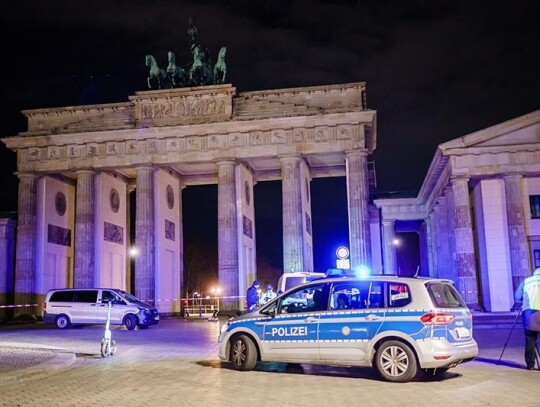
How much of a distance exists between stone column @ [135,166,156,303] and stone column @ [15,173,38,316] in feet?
23.0

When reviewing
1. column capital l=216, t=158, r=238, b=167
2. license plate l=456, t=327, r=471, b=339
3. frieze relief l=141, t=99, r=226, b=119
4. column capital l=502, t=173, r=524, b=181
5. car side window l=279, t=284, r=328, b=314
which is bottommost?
license plate l=456, t=327, r=471, b=339

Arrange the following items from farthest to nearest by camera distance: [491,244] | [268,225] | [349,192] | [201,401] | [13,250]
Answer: [268,225] < [13,250] < [349,192] < [491,244] < [201,401]

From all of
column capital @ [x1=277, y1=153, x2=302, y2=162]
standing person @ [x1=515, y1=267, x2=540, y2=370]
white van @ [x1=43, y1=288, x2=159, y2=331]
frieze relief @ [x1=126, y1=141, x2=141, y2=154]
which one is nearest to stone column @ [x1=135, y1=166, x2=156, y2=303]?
frieze relief @ [x1=126, y1=141, x2=141, y2=154]

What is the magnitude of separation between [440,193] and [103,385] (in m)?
30.2

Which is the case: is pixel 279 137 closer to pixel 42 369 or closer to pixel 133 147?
pixel 133 147

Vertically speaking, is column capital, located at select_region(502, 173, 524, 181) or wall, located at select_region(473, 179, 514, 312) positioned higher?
column capital, located at select_region(502, 173, 524, 181)

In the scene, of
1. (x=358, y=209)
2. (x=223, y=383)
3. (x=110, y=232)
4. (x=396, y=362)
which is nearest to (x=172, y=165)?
(x=110, y=232)

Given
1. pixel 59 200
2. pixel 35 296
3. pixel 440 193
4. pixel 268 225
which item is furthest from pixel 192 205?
pixel 440 193

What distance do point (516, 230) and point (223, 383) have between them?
2343 centimetres

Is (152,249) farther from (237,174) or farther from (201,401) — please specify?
(201,401)

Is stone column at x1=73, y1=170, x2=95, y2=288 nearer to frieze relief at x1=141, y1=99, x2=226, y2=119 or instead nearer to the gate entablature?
the gate entablature

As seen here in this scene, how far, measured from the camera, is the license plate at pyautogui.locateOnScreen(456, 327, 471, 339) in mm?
10219

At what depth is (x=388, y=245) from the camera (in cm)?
4431

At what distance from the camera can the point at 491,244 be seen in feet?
99.8
